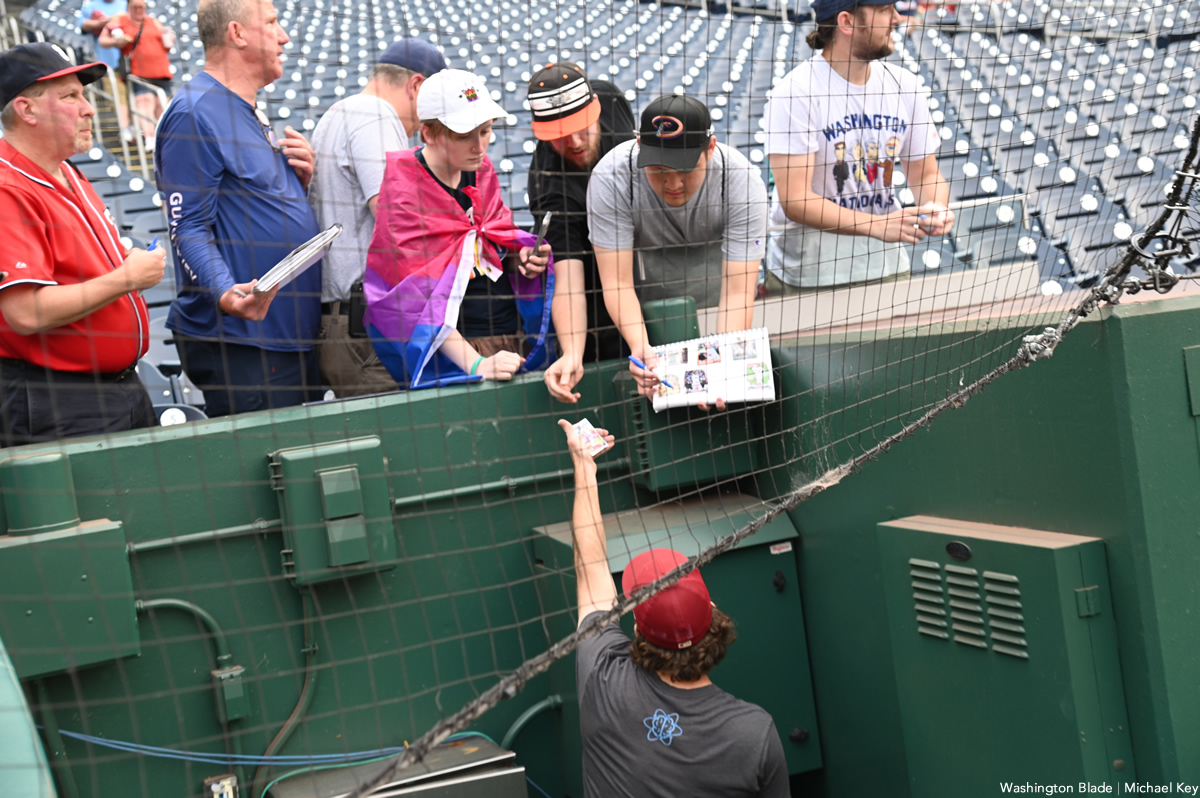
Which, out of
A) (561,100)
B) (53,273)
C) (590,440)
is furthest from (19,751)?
(561,100)

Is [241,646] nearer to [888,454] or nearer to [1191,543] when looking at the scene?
[888,454]

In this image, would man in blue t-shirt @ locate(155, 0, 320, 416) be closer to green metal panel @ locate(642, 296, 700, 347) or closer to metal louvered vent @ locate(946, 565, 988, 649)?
green metal panel @ locate(642, 296, 700, 347)

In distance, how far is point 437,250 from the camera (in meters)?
3.26

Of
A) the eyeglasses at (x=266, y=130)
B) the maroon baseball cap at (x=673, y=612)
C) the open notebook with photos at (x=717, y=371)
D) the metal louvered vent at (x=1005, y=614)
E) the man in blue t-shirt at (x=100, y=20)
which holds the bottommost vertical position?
the metal louvered vent at (x=1005, y=614)

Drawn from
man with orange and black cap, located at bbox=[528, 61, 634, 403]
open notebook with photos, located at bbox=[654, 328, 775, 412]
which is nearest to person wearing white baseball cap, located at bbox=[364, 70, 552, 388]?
man with orange and black cap, located at bbox=[528, 61, 634, 403]

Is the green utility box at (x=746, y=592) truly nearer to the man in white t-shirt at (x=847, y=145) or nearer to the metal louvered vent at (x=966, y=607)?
the metal louvered vent at (x=966, y=607)

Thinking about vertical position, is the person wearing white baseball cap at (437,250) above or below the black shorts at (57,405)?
above

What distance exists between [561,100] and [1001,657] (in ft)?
6.63

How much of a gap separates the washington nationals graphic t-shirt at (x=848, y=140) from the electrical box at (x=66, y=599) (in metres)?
2.25

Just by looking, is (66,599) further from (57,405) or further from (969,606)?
(969,606)

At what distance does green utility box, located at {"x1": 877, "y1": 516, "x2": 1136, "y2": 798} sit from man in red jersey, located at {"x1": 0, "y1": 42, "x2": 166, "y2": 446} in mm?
2155

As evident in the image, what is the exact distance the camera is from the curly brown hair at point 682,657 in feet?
7.95

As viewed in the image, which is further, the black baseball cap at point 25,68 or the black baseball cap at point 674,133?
the black baseball cap at point 674,133

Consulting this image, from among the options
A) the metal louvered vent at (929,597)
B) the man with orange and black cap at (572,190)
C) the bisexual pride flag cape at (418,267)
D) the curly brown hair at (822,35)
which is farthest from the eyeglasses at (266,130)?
the metal louvered vent at (929,597)
